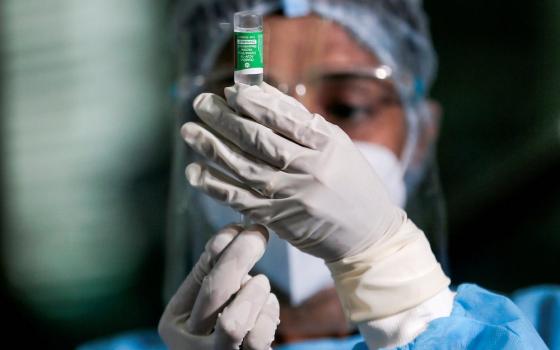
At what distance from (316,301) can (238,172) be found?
627mm

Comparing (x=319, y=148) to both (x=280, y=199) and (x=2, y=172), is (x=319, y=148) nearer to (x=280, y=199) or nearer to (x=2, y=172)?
(x=280, y=199)

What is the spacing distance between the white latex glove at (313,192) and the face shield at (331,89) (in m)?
0.41

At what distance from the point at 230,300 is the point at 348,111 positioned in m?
0.67

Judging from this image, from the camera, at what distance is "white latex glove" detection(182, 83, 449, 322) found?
884 millimetres

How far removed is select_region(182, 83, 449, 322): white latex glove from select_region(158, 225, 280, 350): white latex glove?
47mm

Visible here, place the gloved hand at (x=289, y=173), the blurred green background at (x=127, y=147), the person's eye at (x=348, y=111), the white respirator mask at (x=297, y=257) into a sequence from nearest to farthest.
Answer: the gloved hand at (x=289, y=173), the white respirator mask at (x=297, y=257), the person's eye at (x=348, y=111), the blurred green background at (x=127, y=147)

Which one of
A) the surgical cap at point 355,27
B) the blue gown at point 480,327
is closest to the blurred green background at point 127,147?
the surgical cap at point 355,27

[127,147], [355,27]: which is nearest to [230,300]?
[355,27]

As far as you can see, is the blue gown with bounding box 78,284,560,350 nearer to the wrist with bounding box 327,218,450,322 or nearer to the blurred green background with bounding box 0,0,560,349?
the wrist with bounding box 327,218,450,322

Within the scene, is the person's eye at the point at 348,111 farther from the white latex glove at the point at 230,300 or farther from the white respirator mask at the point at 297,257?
the white latex glove at the point at 230,300

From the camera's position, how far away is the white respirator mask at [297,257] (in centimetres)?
134

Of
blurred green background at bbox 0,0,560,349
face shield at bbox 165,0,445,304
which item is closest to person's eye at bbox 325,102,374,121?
face shield at bbox 165,0,445,304

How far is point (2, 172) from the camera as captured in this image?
2611mm

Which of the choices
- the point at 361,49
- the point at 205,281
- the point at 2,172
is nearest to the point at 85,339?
the point at 2,172
